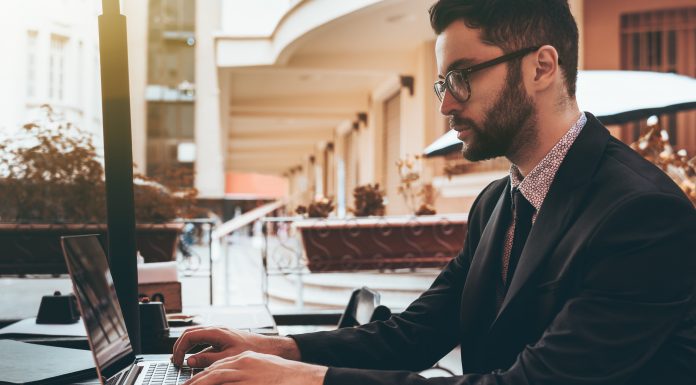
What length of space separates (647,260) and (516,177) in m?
0.43

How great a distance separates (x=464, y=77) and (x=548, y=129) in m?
0.19

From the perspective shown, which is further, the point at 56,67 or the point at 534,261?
the point at 56,67

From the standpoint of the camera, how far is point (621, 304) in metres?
1.08

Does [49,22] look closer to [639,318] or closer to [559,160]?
[559,160]

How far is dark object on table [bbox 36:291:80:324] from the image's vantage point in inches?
76.3

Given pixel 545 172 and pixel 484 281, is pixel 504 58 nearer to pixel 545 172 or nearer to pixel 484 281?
pixel 545 172

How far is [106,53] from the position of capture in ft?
5.33

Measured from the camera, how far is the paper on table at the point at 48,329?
5.93ft

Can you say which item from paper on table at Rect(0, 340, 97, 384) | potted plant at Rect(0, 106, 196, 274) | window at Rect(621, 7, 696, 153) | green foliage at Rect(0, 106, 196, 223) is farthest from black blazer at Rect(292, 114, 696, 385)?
window at Rect(621, 7, 696, 153)

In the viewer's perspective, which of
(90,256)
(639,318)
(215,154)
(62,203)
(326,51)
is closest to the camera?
(639,318)

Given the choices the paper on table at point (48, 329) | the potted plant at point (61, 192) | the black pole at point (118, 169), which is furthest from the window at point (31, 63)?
the black pole at point (118, 169)

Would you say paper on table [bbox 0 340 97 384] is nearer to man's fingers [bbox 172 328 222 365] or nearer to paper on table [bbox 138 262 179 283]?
man's fingers [bbox 172 328 222 365]

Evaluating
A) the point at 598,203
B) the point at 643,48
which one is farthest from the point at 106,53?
the point at 643,48

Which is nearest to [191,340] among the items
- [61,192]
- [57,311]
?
[57,311]
